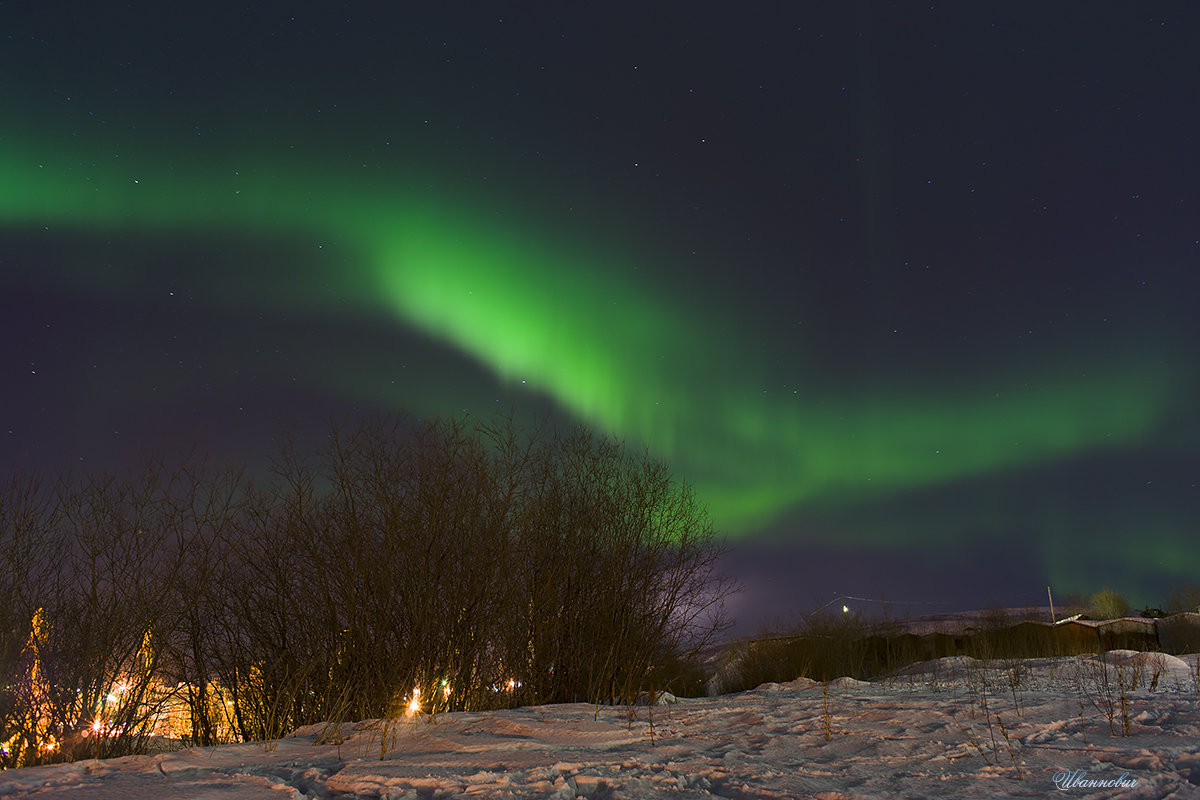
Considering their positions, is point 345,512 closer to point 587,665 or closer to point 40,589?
point 40,589

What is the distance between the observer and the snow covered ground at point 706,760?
3691 mm

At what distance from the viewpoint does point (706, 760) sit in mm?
4594

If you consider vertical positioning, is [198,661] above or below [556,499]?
below

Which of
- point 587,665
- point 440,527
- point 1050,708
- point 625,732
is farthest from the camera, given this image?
point 587,665

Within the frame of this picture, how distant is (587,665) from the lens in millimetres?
10547

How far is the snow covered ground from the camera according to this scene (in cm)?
369

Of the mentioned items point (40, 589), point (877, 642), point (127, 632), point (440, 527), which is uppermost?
point (440, 527)

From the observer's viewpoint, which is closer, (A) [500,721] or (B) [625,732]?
(B) [625,732]

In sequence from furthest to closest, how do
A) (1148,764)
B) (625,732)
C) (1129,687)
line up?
(1129,687) → (625,732) → (1148,764)

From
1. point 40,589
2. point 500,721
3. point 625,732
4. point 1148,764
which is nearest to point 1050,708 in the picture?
point 1148,764

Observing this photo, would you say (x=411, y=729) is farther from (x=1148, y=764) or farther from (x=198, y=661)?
(x=1148, y=764)

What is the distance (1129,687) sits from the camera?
8.66m

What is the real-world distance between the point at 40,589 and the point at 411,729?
4.47m

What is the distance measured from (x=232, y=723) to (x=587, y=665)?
4.67 m
